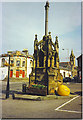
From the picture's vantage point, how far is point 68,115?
25.9 ft

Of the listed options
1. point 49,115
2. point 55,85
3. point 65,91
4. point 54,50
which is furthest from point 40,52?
point 49,115

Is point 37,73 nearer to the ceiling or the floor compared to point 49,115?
nearer to the ceiling

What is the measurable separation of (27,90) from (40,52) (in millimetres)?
5496

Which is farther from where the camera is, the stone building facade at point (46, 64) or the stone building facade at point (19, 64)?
the stone building facade at point (19, 64)

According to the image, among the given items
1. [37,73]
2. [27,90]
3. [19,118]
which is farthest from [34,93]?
[19,118]

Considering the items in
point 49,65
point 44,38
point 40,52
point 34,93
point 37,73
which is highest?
point 44,38

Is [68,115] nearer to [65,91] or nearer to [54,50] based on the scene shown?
[65,91]

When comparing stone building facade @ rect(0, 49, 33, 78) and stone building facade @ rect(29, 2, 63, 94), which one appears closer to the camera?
stone building facade @ rect(29, 2, 63, 94)

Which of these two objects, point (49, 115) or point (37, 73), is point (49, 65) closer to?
point (37, 73)

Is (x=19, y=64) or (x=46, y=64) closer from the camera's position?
(x=46, y=64)

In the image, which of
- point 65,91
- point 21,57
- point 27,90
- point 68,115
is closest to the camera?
point 68,115

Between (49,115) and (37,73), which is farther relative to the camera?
(37,73)

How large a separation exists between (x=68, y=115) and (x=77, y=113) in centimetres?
84

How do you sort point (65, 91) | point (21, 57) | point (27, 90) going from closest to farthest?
point (65, 91) < point (27, 90) < point (21, 57)
